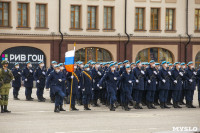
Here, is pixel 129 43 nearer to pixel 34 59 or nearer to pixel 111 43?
pixel 111 43

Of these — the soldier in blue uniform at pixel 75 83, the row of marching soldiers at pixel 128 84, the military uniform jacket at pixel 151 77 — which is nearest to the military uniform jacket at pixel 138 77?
the row of marching soldiers at pixel 128 84

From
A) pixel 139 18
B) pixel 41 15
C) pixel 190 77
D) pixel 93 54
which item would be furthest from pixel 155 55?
pixel 190 77

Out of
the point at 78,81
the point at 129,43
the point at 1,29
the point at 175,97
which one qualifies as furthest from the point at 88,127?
the point at 129,43

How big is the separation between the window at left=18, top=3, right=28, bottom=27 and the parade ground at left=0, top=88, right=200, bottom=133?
20.9 m

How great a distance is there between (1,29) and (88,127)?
26.9 m

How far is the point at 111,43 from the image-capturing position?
44.0m

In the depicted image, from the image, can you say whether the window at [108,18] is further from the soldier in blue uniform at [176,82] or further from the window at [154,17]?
the soldier in blue uniform at [176,82]

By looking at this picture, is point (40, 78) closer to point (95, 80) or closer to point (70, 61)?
point (95, 80)

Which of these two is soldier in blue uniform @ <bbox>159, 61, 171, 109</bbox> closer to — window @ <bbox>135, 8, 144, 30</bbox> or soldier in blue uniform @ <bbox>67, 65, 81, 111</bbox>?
soldier in blue uniform @ <bbox>67, 65, 81, 111</bbox>

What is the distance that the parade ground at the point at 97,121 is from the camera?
14.7 metres

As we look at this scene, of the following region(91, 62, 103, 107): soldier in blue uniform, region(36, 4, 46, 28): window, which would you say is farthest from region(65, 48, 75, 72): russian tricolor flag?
region(36, 4, 46, 28): window

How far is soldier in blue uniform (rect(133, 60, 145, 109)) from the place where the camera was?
22.1 meters

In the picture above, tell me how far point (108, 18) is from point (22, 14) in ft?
23.4

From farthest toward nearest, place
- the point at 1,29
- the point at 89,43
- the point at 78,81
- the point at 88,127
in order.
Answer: the point at 89,43
the point at 1,29
the point at 78,81
the point at 88,127
